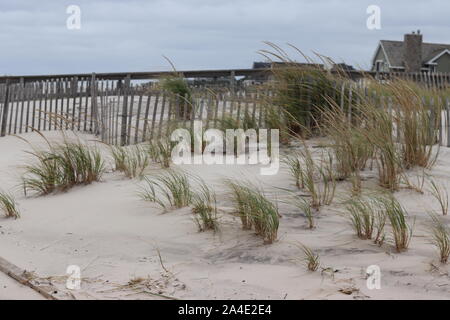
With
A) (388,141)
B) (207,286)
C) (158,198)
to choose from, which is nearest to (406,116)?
(388,141)

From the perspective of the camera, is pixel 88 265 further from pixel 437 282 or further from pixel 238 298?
pixel 437 282

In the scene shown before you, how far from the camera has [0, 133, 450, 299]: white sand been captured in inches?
157

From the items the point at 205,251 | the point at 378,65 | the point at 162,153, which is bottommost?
the point at 205,251

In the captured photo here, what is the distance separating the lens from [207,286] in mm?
4059

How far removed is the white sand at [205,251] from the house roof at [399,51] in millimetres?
29169

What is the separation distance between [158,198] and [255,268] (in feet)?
5.89

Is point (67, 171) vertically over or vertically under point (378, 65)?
under

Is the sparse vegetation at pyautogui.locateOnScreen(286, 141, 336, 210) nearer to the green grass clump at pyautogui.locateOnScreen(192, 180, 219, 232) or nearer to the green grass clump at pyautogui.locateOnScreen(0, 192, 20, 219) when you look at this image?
the green grass clump at pyautogui.locateOnScreen(192, 180, 219, 232)

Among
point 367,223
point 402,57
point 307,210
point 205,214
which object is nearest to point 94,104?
point 205,214

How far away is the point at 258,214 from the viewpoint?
475 cm

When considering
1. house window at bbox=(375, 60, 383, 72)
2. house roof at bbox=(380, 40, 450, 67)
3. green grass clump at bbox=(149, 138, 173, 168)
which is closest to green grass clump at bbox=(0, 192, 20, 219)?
green grass clump at bbox=(149, 138, 173, 168)

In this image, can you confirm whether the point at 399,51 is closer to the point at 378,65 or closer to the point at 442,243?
the point at 378,65

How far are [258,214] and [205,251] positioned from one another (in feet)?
1.51
